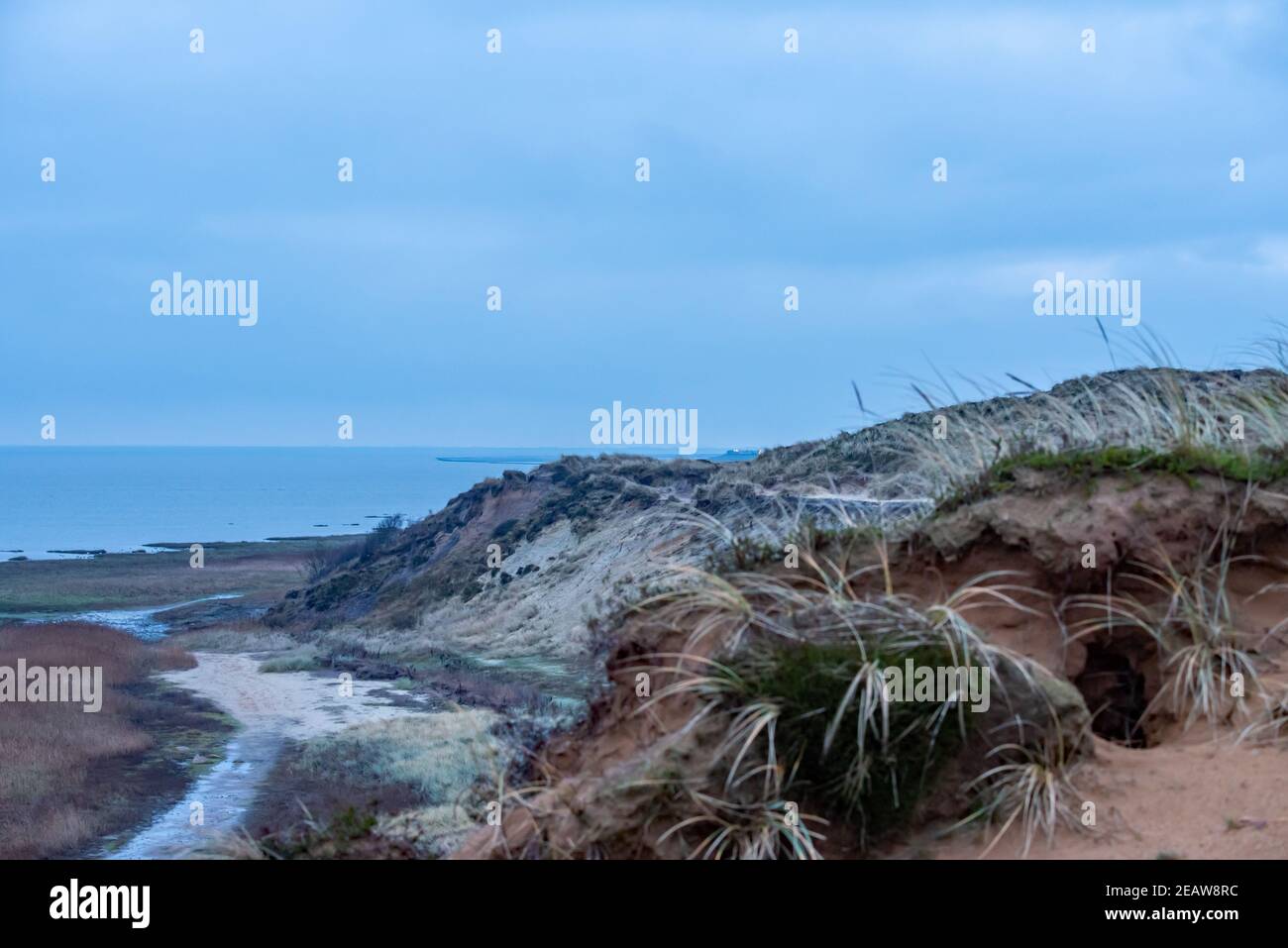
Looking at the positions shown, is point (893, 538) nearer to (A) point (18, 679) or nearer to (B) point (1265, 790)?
(B) point (1265, 790)

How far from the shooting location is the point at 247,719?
20.6m

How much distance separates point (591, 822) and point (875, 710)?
1.31 meters

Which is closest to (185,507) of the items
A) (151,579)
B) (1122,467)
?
(151,579)

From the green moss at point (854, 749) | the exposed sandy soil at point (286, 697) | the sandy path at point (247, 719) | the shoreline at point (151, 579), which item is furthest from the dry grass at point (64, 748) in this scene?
the shoreline at point (151, 579)

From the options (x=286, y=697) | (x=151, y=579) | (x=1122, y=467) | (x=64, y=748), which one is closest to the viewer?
(x=1122, y=467)

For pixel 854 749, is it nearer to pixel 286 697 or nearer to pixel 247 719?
pixel 247 719

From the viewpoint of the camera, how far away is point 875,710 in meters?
5.34

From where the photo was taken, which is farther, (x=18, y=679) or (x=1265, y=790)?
(x=18, y=679)

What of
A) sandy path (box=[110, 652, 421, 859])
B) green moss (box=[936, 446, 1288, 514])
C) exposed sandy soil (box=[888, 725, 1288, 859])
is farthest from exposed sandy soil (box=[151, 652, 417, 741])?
exposed sandy soil (box=[888, 725, 1288, 859])

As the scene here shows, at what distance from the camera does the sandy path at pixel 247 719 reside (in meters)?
13.6

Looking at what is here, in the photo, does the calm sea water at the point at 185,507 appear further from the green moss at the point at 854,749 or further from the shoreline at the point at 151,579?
the green moss at the point at 854,749

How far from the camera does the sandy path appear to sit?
13.6 metres
